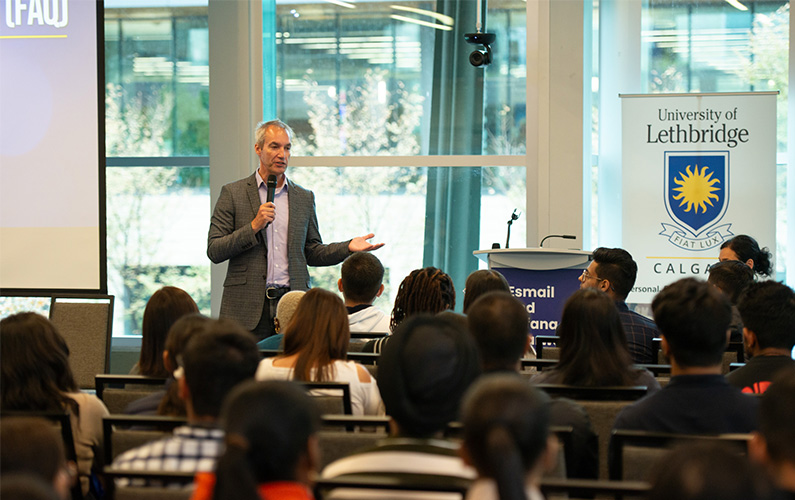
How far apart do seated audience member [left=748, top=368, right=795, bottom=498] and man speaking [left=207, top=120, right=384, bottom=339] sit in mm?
3262

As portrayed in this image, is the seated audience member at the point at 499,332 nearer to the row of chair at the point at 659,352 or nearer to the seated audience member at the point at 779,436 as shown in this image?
the seated audience member at the point at 779,436

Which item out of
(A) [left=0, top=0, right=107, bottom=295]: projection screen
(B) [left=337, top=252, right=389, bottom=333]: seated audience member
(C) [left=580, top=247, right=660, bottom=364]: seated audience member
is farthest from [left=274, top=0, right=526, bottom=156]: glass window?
(B) [left=337, top=252, right=389, bottom=333]: seated audience member

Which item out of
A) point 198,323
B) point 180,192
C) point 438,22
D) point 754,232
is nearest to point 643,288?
point 754,232

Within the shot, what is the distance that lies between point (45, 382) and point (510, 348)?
54.5 inches

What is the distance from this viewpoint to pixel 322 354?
9.27 ft

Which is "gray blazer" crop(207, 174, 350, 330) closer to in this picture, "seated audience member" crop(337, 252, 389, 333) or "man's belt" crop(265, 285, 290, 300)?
"man's belt" crop(265, 285, 290, 300)

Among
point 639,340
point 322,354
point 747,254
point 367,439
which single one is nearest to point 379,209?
point 747,254

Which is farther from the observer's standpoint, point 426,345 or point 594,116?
point 594,116

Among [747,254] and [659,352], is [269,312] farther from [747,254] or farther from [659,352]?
[747,254]

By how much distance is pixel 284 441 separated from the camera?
1.32 meters

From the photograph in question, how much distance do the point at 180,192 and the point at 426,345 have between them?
225 inches

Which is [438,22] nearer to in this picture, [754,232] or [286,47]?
[286,47]

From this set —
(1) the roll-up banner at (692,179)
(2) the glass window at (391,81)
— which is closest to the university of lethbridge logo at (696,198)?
(1) the roll-up banner at (692,179)

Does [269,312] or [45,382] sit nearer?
[45,382]
